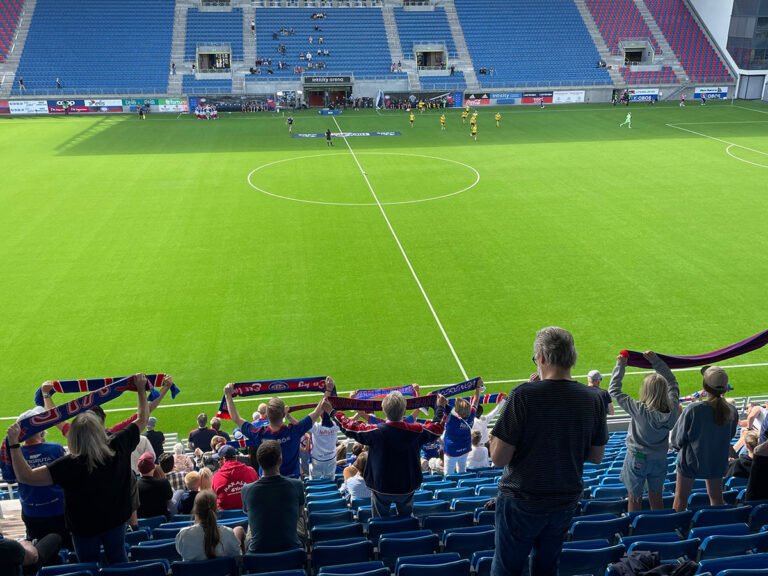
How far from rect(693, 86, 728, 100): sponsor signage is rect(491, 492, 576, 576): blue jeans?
68461 millimetres

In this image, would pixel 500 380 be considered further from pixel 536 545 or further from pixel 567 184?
pixel 567 184

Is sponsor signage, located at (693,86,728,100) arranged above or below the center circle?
above

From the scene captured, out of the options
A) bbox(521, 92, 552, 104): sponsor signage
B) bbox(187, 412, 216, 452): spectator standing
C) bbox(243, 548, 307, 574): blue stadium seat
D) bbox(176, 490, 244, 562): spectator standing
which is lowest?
bbox(187, 412, 216, 452): spectator standing

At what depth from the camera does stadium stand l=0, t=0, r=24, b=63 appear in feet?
203

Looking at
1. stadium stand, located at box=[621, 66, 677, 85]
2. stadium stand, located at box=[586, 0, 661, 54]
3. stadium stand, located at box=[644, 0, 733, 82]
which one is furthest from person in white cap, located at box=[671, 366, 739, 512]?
stadium stand, located at box=[586, 0, 661, 54]

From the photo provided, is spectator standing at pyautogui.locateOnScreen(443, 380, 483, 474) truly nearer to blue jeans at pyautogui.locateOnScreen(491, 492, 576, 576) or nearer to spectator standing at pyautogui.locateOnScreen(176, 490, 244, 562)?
spectator standing at pyautogui.locateOnScreen(176, 490, 244, 562)

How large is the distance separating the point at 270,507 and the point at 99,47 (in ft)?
217

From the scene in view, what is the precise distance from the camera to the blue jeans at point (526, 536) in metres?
4.78

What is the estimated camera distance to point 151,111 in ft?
195

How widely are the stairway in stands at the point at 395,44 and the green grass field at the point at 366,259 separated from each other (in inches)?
889

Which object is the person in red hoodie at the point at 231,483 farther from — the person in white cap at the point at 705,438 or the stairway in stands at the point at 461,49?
the stairway in stands at the point at 461,49

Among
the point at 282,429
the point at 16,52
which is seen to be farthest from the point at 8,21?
the point at 282,429

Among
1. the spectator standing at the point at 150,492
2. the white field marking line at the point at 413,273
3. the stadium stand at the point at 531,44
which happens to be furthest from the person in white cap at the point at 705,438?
the stadium stand at the point at 531,44

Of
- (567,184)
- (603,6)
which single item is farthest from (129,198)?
(603,6)
